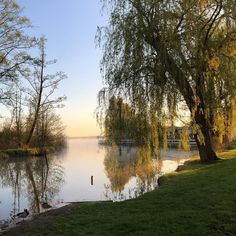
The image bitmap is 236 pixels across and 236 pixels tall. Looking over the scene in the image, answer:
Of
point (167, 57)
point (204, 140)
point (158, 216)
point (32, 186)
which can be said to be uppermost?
point (167, 57)

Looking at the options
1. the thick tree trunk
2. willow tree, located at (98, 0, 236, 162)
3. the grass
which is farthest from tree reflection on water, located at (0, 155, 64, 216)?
the thick tree trunk

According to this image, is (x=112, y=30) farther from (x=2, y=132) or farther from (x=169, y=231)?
(x=2, y=132)

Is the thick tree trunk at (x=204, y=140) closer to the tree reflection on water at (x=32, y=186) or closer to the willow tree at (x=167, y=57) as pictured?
the willow tree at (x=167, y=57)

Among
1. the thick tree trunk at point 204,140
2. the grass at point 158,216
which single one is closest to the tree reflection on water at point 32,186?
the grass at point 158,216

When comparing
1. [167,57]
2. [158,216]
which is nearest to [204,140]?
[167,57]

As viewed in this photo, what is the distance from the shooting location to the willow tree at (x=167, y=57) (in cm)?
1055

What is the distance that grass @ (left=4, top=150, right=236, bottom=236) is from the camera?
16.9 ft

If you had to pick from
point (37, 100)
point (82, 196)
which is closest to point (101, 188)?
point (82, 196)

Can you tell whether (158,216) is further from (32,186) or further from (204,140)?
(32,186)

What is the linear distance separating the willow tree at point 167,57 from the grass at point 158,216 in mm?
3440

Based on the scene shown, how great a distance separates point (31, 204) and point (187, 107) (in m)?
6.41

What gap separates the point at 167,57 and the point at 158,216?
6066 millimetres

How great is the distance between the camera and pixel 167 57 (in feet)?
34.6

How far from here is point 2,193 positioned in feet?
44.5
